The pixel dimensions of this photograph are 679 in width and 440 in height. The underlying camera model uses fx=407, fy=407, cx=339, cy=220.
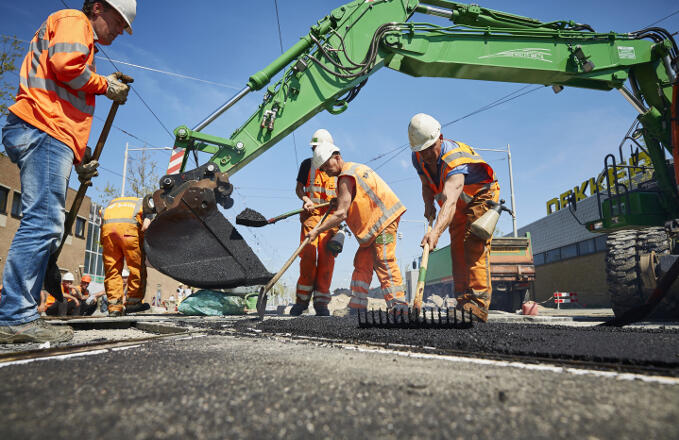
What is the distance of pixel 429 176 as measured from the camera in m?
4.66

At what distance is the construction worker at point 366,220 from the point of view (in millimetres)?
4906

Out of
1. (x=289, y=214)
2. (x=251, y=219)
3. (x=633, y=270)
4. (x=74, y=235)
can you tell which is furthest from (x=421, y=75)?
(x=74, y=235)

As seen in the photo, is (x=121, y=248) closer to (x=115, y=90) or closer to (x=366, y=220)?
(x=115, y=90)

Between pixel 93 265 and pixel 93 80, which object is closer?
pixel 93 80

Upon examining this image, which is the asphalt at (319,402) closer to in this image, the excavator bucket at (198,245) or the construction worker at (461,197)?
the construction worker at (461,197)

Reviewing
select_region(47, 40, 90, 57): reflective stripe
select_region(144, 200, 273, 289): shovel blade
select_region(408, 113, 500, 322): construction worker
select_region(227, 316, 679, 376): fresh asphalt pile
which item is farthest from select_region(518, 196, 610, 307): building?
select_region(47, 40, 90, 57): reflective stripe

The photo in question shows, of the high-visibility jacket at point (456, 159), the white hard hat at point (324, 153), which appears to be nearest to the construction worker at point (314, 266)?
the white hard hat at point (324, 153)

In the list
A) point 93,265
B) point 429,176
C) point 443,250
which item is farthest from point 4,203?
point 429,176

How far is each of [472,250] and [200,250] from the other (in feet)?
9.16

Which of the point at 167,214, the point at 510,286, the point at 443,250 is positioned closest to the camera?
the point at 167,214

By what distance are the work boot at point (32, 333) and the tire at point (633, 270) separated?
5.46 meters

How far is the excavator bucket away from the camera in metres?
4.16

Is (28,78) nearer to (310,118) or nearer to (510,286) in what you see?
(310,118)

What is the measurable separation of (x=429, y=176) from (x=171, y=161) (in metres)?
3.02
